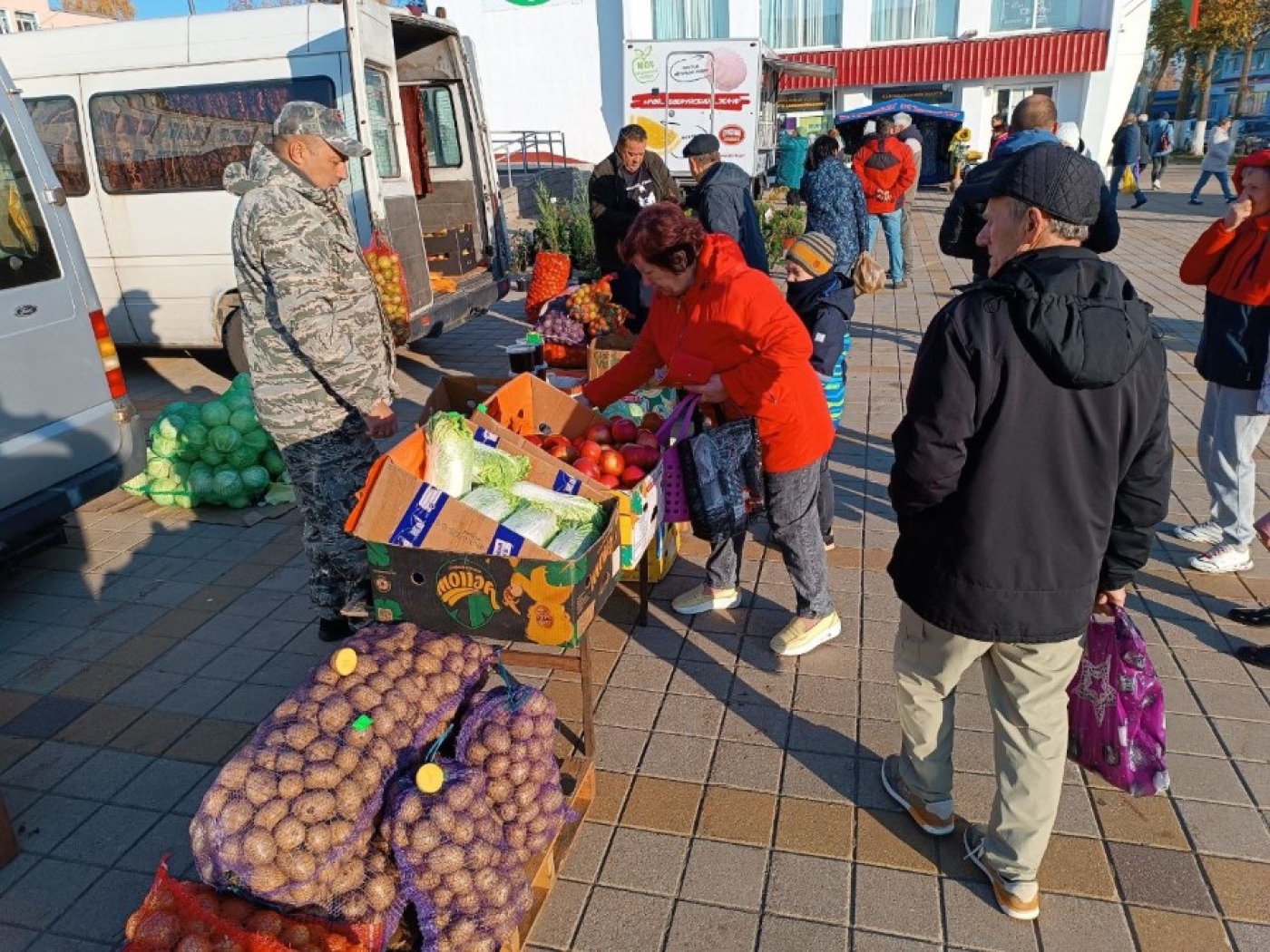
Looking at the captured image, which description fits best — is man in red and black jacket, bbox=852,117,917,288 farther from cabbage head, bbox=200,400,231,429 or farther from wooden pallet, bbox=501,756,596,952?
wooden pallet, bbox=501,756,596,952

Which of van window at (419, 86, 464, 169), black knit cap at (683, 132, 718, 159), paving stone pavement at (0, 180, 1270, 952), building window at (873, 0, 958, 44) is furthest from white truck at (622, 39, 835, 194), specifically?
paving stone pavement at (0, 180, 1270, 952)

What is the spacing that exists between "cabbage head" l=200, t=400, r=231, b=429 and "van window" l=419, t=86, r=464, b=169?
444 cm

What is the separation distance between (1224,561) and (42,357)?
5919 mm

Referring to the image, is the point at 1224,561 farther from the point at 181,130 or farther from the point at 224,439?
the point at 181,130

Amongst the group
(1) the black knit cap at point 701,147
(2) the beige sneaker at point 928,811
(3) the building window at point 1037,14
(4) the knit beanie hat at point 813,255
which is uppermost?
(3) the building window at point 1037,14

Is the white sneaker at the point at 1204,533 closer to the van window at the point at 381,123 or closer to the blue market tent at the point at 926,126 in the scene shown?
the van window at the point at 381,123

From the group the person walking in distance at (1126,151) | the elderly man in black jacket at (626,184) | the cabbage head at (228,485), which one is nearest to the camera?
the cabbage head at (228,485)

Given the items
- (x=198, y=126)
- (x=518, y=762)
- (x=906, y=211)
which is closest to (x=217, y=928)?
(x=518, y=762)

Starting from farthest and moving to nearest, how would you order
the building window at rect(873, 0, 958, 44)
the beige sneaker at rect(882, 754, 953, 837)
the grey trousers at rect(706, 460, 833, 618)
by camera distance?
the building window at rect(873, 0, 958, 44), the grey trousers at rect(706, 460, 833, 618), the beige sneaker at rect(882, 754, 953, 837)

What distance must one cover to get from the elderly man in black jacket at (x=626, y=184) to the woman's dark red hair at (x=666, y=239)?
11.4 feet

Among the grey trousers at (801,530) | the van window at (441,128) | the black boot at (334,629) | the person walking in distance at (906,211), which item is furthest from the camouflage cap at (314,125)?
the person walking in distance at (906,211)

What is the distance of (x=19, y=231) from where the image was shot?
4.42 meters

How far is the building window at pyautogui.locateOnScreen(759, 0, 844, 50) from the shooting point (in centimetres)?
2728

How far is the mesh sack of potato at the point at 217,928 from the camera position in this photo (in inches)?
78.2
